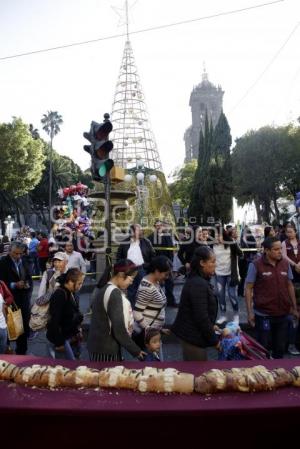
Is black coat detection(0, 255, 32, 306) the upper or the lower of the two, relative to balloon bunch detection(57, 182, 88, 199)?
lower

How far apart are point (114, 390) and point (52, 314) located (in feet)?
6.99

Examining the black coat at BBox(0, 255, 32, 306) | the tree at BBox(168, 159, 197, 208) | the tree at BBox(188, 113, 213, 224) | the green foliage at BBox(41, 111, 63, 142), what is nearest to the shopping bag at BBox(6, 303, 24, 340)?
the black coat at BBox(0, 255, 32, 306)

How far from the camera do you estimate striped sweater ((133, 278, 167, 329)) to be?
4.34m

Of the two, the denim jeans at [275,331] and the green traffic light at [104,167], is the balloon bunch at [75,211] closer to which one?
the green traffic light at [104,167]

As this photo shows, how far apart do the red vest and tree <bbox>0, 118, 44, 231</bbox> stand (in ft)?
105

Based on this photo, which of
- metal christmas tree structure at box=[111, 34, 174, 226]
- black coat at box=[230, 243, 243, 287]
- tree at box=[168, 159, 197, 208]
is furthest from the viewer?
tree at box=[168, 159, 197, 208]

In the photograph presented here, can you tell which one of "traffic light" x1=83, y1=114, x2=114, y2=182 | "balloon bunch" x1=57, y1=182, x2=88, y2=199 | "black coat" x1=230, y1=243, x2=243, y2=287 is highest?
"balloon bunch" x1=57, y1=182, x2=88, y2=199

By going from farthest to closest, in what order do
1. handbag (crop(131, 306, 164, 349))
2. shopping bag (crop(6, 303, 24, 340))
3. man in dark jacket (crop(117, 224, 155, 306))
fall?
man in dark jacket (crop(117, 224, 155, 306))
shopping bag (crop(6, 303, 24, 340))
handbag (crop(131, 306, 164, 349))

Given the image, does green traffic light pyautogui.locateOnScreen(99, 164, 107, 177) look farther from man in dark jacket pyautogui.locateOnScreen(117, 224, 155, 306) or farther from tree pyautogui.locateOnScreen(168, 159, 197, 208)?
tree pyautogui.locateOnScreen(168, 159, 197, 208)

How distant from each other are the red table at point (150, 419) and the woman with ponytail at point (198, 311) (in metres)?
1.32

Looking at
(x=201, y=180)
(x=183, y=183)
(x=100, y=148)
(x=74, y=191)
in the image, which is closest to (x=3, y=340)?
(x=100, y=148)

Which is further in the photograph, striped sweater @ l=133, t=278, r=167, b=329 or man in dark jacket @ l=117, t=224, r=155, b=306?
man in dark jacket @ l=117, t=224, r=155, b=306

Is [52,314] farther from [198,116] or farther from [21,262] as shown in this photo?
[198,116]

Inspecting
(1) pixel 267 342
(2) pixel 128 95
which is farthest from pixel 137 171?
(1) pixel 267 342
